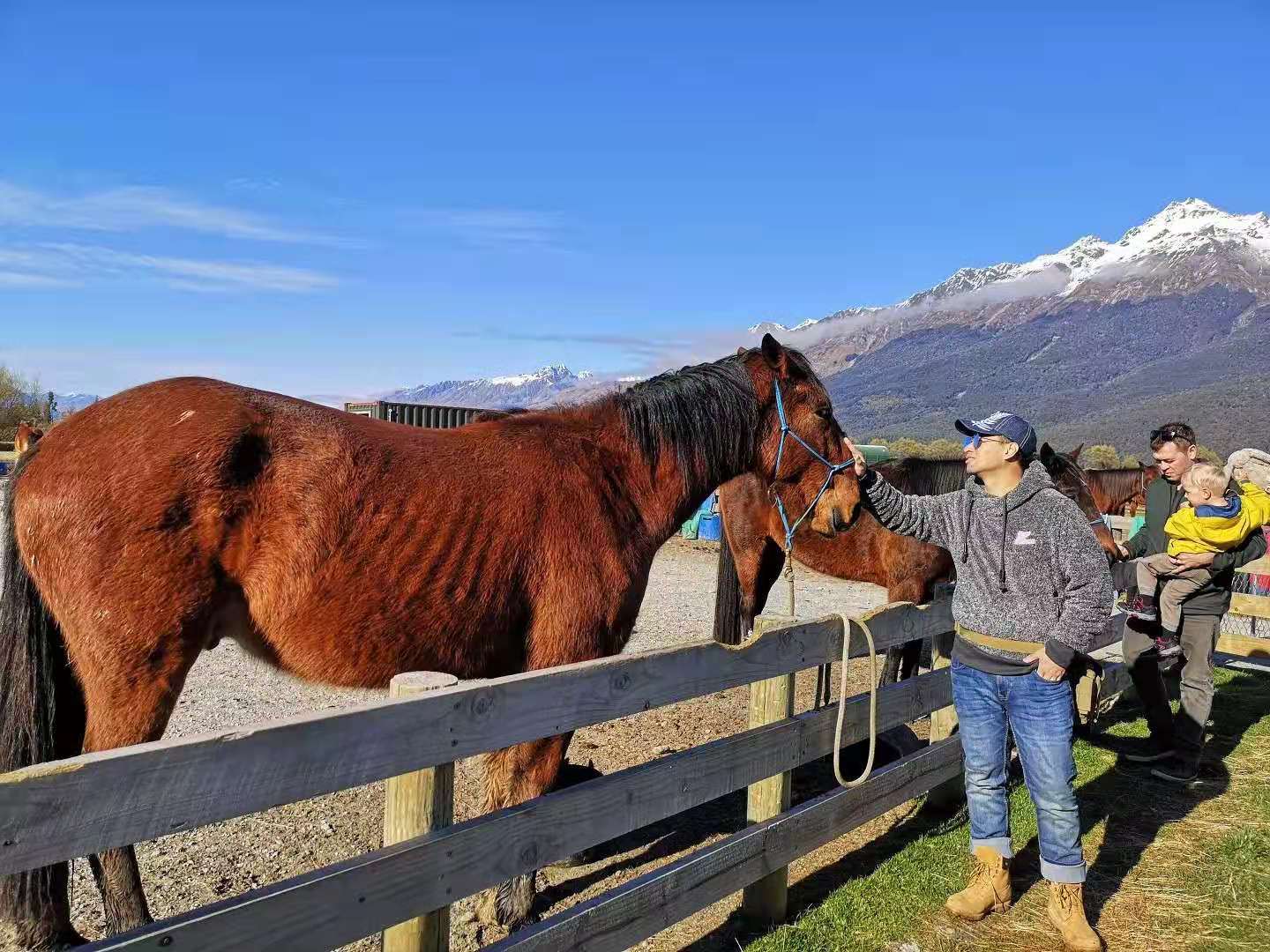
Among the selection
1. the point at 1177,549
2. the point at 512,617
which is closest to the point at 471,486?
the point at 512,617

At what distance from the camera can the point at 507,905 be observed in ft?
11.0

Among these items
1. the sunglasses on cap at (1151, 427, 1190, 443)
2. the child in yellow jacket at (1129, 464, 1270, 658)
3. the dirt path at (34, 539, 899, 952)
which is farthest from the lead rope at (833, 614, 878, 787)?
the sunglasses on cap at (1151, 427, 1190, 443)

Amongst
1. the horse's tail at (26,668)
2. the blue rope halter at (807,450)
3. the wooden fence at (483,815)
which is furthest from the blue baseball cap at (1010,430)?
the horse's tail at (26,668)

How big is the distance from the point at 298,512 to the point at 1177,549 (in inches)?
207

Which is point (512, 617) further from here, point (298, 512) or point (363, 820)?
point (363, 820)

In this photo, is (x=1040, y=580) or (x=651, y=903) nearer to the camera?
(x=651, y=903)

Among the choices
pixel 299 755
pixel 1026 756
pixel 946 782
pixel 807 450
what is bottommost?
pixel 946 782

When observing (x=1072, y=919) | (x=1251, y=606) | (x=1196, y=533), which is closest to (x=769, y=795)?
(x=1072, y=919)

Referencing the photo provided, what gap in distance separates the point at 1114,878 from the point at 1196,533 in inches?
90.6

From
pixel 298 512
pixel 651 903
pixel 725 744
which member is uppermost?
pixel 298 512

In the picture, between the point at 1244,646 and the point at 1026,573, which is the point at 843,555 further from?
the point at 1026,573

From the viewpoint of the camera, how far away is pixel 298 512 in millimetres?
2854

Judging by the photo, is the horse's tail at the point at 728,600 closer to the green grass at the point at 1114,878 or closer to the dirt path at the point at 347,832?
the dirt path at the point at 347,832

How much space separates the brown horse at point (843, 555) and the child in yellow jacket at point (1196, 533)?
3.67ft
